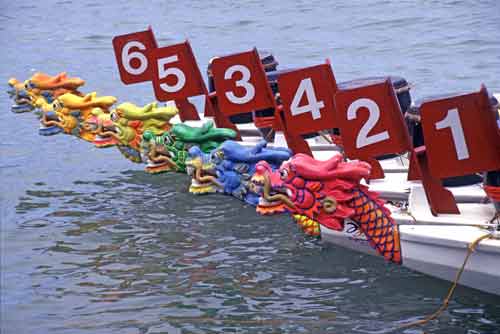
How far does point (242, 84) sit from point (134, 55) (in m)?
1.61

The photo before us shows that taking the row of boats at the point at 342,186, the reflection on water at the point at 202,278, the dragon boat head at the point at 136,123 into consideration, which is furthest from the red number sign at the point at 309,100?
the dragon boat head at the point at 136,123

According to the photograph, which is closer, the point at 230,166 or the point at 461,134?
the point at 461,134

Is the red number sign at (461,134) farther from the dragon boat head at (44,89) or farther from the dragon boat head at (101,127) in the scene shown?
the dragon boat head at (44,89)

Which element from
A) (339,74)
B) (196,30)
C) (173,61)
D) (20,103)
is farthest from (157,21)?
(173,61)

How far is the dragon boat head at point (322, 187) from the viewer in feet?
17.7

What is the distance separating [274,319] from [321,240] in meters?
0.95

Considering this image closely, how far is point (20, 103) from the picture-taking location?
8961 mm

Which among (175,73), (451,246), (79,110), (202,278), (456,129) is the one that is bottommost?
(202,278)

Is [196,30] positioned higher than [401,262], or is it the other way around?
[196,30]

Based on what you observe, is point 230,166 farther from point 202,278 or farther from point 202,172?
point 202,278

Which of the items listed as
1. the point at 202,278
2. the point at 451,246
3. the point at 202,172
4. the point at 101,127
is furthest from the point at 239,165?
the point at 101,127

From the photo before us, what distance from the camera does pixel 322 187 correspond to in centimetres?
543

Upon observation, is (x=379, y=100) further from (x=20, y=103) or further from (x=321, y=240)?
(x=20, y=103)

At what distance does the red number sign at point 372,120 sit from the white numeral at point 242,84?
4.85ft
